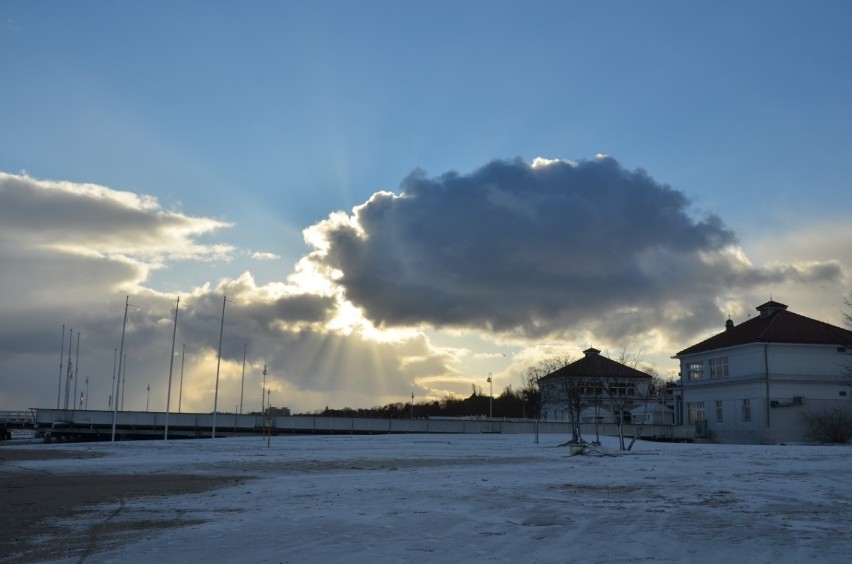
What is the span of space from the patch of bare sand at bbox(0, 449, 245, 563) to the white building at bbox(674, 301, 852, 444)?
191 ft

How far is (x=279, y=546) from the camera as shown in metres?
13.4

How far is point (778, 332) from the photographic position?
76.1 m

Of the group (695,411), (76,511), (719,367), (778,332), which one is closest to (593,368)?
(695,411)

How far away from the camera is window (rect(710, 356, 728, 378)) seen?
264 ft

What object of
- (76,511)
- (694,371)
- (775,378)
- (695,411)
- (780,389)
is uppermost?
(694,371)

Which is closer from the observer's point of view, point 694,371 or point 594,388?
point 594,388

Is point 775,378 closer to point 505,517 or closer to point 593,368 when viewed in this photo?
point 593,368

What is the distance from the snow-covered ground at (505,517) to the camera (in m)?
12.6

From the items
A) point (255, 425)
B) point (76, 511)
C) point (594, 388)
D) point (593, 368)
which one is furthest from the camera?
point (593, 368)

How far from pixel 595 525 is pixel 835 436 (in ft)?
198

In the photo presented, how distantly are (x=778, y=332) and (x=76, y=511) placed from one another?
70.3 m

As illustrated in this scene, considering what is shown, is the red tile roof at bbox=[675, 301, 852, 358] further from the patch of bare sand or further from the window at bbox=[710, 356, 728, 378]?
the patch of bare sand

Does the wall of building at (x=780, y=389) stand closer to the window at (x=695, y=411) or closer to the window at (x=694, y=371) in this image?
the window at (x=695, y=411)

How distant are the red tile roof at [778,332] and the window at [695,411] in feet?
17.8
